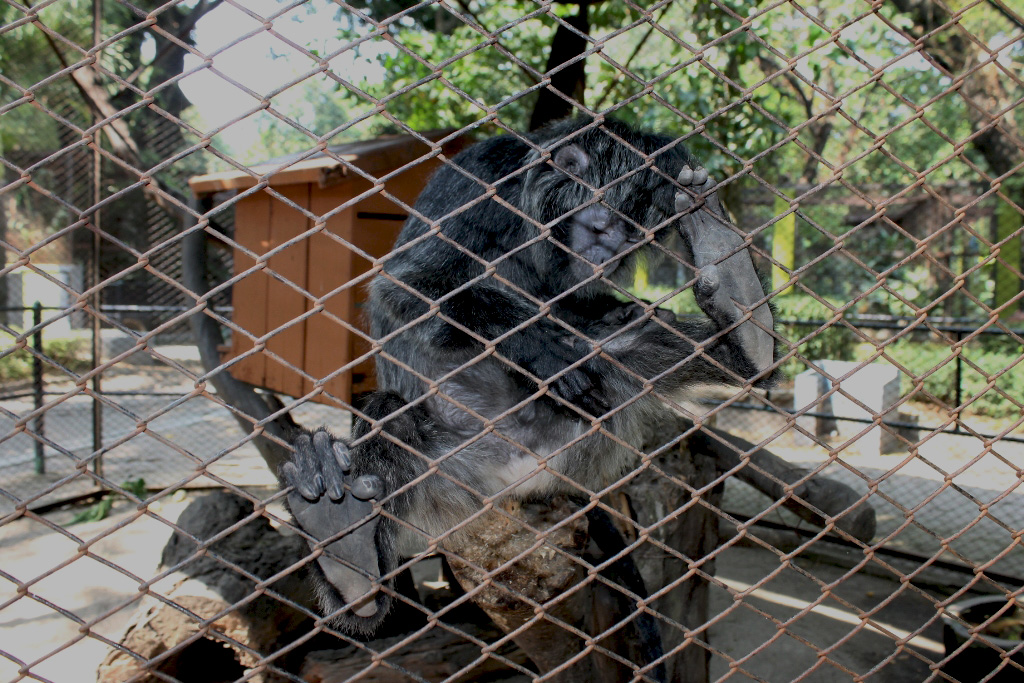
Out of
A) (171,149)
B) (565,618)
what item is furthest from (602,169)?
(171,149)

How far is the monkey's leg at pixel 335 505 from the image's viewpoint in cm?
214

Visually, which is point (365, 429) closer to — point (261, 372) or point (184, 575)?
point (184, 575)

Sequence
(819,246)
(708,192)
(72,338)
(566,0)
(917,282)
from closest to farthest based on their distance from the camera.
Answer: (708,192) → (566,0) → (72,338) → (917,282) → (819,246)

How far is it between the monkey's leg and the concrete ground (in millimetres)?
1519

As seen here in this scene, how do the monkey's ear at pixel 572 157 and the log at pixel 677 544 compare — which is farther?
the log at pixel 677 544

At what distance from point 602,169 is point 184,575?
2600 mm

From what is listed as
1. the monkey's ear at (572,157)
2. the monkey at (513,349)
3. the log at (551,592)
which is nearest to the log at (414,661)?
the log at (551,592)

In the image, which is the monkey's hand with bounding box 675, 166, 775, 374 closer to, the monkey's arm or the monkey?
the monkey

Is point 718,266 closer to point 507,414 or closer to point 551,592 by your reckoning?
point 507,414

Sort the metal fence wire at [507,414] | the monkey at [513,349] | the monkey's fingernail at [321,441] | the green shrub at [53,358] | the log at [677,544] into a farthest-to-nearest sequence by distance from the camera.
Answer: the green shrub at [53,358], the log at [677,544], the monkey at [513,349], the monkey's fingernail at [321,441], the metal fence wire at [507,414]

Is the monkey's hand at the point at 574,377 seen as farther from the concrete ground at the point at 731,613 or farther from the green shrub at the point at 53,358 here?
the green shrub at the point at 53,358

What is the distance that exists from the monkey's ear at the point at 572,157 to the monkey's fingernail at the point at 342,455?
1.26m

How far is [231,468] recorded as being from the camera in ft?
22.7

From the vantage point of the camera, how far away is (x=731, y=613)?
175 inches
